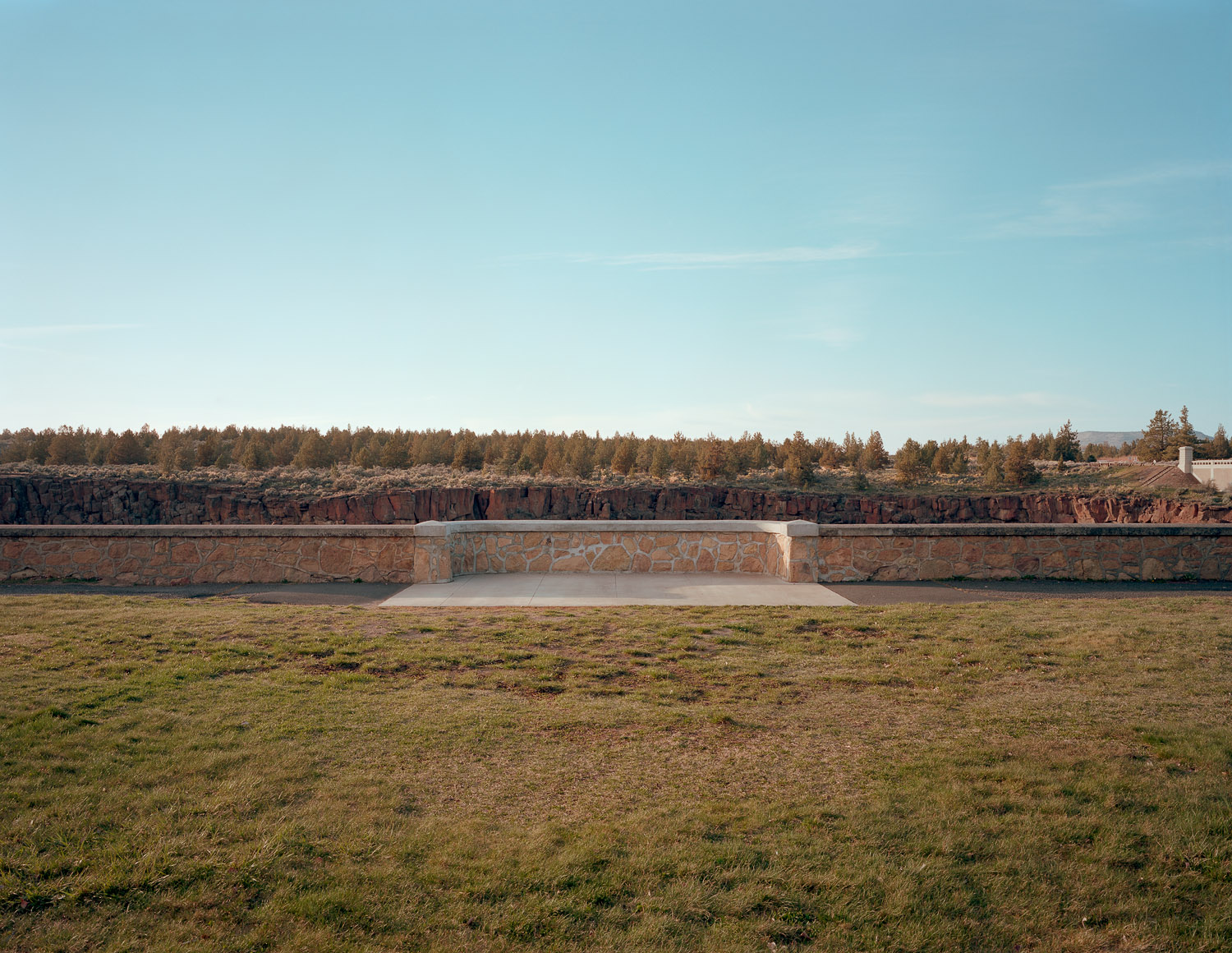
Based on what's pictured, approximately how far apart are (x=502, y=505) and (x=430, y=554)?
3965 centimetres

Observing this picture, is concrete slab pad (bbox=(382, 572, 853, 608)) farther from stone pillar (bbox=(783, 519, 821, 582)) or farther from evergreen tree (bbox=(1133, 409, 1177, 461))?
evergreen tree (bbox=(1133, 409, 1177, 461))

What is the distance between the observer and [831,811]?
354 cm

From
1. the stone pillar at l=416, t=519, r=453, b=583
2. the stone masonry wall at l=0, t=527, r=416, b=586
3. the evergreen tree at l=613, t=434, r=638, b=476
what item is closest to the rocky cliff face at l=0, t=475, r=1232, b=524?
the evergreen tree at l=613, t=434, r=638, b=476

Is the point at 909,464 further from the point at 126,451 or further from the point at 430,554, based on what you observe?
the point at 126,451

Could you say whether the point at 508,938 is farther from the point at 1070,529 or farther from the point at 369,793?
the point at 1070,529

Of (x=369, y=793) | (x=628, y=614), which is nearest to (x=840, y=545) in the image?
(x=628, y=614)

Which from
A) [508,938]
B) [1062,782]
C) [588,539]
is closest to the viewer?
[508,938]

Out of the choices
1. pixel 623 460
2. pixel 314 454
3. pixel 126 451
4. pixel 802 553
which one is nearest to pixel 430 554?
pixel 802 553

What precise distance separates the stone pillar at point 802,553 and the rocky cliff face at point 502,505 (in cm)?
3817

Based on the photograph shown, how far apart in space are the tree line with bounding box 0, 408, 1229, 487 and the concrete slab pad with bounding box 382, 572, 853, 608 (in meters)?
49.4

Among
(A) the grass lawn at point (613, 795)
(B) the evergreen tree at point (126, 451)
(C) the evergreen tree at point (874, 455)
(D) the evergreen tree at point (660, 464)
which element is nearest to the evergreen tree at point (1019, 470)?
(C) the evergreen tree at point (874, 455)

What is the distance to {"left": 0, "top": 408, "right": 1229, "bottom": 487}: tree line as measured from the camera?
60.0 m

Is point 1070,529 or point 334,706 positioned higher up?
point 1070,529

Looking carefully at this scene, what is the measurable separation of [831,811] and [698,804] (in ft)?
2.07
